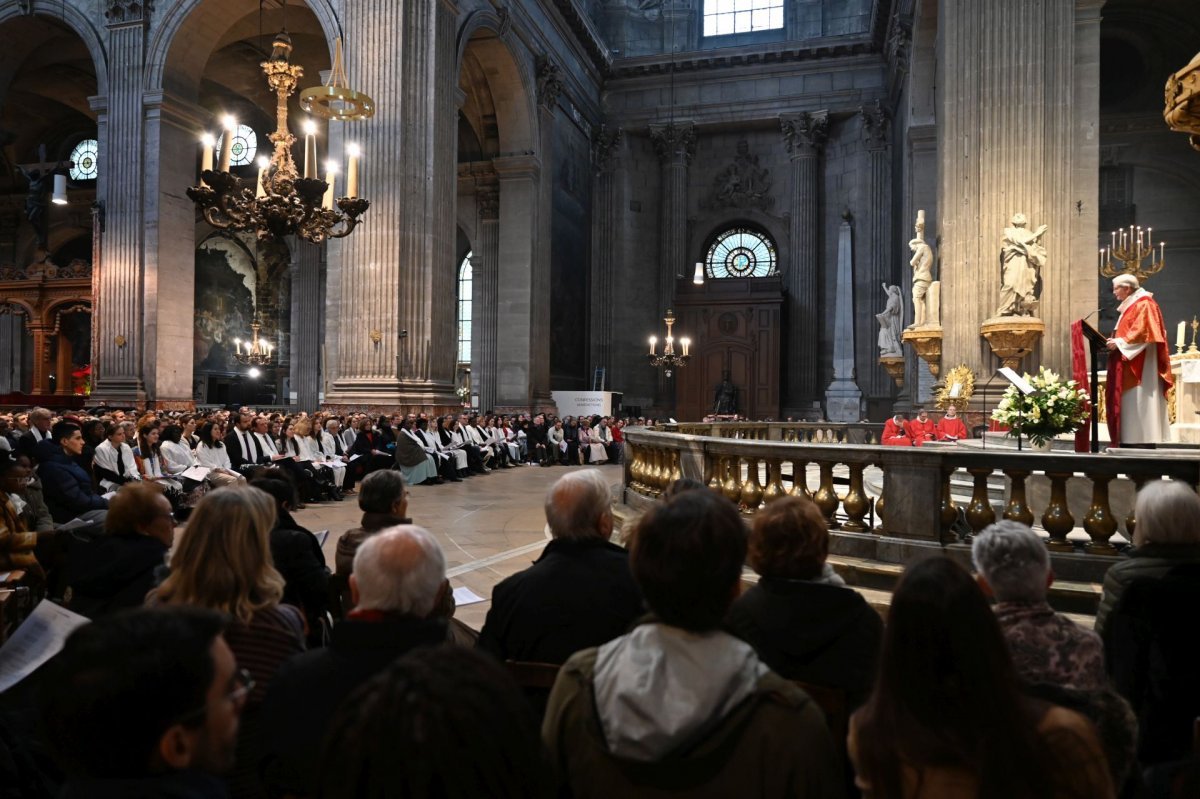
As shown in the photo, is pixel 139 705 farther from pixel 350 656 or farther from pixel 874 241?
pixel 874 241

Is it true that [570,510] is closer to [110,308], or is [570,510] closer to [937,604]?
[937,604]

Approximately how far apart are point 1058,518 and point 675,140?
24.9 m

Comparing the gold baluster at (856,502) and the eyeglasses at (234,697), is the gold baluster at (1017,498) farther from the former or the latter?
the eyeglasses at (234,697)

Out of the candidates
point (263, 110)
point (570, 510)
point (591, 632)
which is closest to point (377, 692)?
point (591, 632)

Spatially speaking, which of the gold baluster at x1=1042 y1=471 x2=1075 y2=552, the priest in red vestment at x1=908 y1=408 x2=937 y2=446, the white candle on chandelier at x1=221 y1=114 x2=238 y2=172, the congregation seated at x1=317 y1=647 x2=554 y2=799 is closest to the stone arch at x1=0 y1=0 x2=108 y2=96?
the white candle on chandelier at x1=221 y1=114 x2=238 y2=172

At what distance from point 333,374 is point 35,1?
1157 cm

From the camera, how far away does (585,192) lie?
26969mm

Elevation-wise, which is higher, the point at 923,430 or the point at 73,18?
the point at 73,18

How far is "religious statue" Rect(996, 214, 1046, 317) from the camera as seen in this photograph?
12.1m

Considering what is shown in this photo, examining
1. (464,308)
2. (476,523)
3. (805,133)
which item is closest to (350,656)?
(476,523)

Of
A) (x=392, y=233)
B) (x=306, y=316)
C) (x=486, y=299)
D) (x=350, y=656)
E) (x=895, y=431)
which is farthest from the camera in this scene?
(x=306, y=316)

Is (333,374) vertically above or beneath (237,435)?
above

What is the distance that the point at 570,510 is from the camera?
2.99 metres

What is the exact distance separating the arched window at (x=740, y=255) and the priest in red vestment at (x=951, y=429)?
55.0 ft
